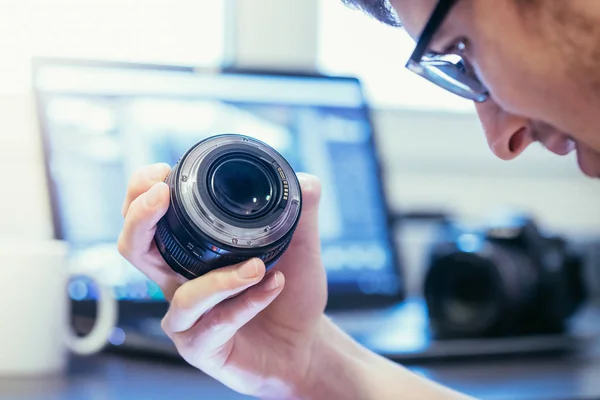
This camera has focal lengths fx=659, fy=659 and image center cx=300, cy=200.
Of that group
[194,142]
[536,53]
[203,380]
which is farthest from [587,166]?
[194,142]

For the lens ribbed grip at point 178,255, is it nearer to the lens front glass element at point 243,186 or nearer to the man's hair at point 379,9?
the lens front glass element at point 243,186

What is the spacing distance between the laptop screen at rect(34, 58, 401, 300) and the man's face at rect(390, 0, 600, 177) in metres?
0.42

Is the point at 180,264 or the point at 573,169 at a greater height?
the point at 180,264

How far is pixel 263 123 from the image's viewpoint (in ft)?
2.93

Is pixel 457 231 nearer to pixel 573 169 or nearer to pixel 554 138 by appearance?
pixel 554 138

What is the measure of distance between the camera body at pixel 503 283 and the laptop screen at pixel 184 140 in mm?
108

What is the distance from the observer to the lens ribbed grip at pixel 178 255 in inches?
17.1

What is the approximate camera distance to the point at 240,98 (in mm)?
896

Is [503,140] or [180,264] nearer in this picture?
[180,264]

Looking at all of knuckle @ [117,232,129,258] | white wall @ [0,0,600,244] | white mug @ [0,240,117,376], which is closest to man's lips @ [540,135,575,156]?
knuckle @ [117,232,129,258]

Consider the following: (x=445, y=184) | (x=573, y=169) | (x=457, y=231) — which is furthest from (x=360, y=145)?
(x=573, y=169)

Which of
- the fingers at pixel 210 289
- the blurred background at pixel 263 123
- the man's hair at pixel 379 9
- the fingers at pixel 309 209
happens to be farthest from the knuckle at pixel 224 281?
the blurred background at pixel 263 123

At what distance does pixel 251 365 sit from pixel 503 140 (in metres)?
0.28

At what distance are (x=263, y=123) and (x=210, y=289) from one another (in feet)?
1.60
